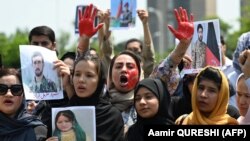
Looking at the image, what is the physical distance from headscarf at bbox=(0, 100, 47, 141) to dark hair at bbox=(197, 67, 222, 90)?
3.72 ft

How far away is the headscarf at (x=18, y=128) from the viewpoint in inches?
223

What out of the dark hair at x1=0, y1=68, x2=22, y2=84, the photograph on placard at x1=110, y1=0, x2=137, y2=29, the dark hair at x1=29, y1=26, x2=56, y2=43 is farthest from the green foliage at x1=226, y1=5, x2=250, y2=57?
the dark hair at x1=0, y1=68, x2=22, y2=84

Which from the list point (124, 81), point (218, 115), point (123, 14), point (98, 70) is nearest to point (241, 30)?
A: point (123, 14)

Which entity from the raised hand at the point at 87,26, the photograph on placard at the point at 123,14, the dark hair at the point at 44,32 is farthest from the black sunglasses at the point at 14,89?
the photograph on placard at the point at 123,14

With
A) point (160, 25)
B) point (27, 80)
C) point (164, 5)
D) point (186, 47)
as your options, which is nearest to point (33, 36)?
point (27, 80)

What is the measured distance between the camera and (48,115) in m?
5.89

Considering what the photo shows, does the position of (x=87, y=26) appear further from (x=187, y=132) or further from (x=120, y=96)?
(x=187, y=132)

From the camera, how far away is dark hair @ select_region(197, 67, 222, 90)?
537 centimetres

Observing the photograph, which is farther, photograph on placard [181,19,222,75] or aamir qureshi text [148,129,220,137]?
photograph on placard [181,19,222,75]

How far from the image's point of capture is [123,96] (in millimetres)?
6082

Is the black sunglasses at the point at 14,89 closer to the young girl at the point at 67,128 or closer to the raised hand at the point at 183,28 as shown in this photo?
the young girl at the point at 67,128

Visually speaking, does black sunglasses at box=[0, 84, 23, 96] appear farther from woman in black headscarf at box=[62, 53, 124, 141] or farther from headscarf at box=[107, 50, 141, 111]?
headscarf at box=[107, 50, 141, 111]

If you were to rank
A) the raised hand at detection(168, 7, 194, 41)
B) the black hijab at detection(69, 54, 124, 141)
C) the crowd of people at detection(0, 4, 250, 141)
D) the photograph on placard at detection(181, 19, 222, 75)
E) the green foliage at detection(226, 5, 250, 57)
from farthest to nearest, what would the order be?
the green foliage at detection(226, 5, 250, 57) → the photograph on placard at detection(181, 19, 222, 75) → the raised hand at detection(168, 7, 194, 41) → the black hijab at detection(69, 54, 124, 141) → the crowd of people at detection(0, 4, 250, 141)

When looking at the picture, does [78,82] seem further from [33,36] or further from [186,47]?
[33,36]
